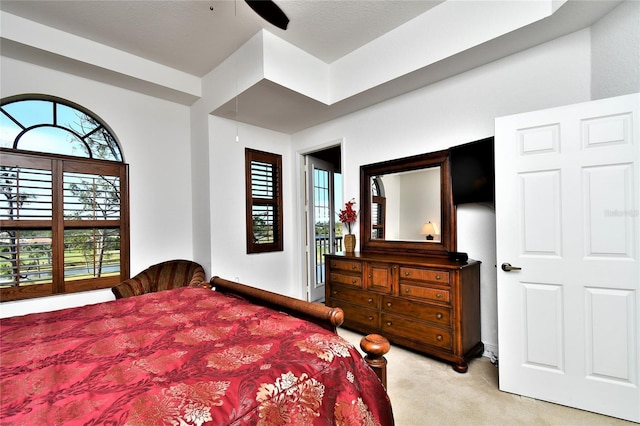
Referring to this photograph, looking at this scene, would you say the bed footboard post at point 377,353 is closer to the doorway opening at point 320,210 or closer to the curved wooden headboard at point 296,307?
the curved wooden headboard at point 296,307

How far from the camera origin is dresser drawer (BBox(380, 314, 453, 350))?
2429mm

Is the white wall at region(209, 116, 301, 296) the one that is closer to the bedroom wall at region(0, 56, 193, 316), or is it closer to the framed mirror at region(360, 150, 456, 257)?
the bedroom wall at region(0, 56, 193, 316)

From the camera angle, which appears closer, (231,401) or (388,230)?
(231,401)

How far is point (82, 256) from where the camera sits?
9.96 feet

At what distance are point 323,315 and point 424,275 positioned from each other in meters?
1.42

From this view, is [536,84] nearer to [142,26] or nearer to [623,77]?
[623,77]

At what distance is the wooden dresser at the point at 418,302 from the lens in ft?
7.80

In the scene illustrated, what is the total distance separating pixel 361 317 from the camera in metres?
3.03

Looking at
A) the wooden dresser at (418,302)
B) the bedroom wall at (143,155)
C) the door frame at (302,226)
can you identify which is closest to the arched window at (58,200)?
the bedroom wall at (143,155)

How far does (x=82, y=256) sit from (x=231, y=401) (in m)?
3.12

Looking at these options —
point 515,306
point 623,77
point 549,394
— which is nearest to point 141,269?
point 515,306

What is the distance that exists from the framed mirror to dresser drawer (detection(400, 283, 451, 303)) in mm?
504

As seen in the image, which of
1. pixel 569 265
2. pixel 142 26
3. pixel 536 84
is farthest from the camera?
pixel 142 26

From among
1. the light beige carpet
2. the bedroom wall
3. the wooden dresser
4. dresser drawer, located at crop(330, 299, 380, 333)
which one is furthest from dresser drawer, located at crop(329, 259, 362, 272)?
the bedroom wall
